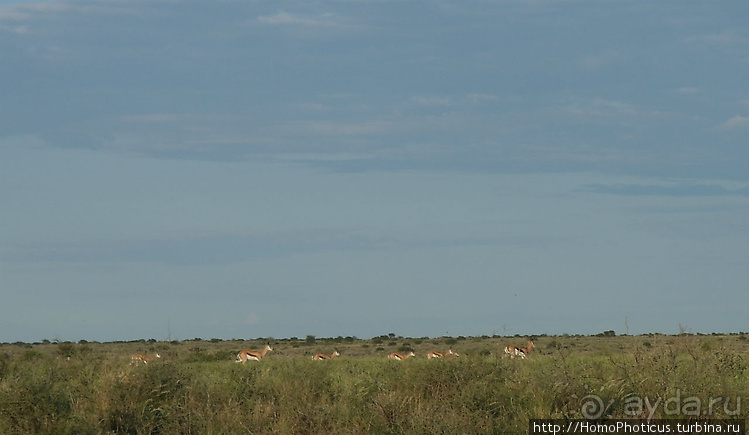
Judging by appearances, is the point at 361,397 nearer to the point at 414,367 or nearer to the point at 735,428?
the point at 414,367

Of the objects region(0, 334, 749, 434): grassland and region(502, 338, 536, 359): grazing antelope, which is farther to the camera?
region(502, 338, 536, 359): grazing antelope

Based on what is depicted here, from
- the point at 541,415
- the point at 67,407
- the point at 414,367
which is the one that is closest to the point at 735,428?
the point at 541,415

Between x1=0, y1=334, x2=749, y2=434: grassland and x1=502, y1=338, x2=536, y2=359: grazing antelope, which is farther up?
x1=502, y1=338, x2=536, y2=359: grazing antelope

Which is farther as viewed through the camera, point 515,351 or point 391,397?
point 515,351

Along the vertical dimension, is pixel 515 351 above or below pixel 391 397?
above

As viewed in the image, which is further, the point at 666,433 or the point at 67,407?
the point at 67,407

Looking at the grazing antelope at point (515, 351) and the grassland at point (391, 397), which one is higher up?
the grazing antelope at point (515, 351)

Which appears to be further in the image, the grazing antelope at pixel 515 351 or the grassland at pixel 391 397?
the grazing antelope at pixel 515 351

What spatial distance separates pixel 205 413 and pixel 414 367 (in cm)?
486

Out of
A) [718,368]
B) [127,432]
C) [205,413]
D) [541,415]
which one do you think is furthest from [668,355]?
[127,432]

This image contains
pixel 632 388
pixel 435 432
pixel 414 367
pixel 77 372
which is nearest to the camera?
pixel 435 432

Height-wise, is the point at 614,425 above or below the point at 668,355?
below

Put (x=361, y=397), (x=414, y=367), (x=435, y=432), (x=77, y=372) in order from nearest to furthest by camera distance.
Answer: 1. (x=435, y=432)
2. (x=361, y=397)
3. (x=414, y=367)
4. (x=77, y=372)

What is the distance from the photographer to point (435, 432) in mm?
15273
